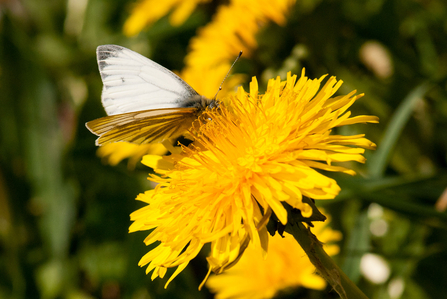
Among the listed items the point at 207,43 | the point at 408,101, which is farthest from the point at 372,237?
the point at 207,43

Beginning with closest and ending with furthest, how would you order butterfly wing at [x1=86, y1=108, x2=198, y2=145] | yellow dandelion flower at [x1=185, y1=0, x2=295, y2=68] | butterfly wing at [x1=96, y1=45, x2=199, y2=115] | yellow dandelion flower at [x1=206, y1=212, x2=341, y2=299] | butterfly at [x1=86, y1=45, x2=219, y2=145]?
1. butterfly wing at [x1=86, y1=108, x2=198, y2=145]
2. butterfly at [x1=86, y1=45, x2=219, y2=145]
3. butterfly wing at [x1=96, y1=45, x2=199, y2=115]
4. yellow dandelion flower at [x1=206, y1=212, x2=341, y2=299]
5. yellow dandelion flower at [x1=185, y1=0, x2=295, y2=68]

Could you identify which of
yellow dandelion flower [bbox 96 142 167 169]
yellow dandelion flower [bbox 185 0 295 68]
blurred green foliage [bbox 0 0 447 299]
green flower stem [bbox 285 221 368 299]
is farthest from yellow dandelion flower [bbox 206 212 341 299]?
yellow dandelion flower [bbox 185 0 295 68]

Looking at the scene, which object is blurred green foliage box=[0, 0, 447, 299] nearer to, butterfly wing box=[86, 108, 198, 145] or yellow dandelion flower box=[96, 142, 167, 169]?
yellow dandelion flower box=[96, 142, 167, 169]

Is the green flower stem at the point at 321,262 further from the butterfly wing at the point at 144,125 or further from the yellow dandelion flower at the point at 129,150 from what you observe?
the yellow dandelion flower at the point at 129,150

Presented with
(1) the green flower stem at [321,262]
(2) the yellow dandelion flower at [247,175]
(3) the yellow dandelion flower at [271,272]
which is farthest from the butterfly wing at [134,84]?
(3) the yellow dandelion flower at [271,272]

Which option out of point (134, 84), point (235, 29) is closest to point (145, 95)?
point (134, 84)

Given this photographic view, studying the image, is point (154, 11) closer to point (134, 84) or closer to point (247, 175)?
point (134, 84)

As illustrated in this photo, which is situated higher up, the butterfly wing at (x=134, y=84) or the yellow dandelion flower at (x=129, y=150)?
the butterfly wing at (x=134, y=84)
